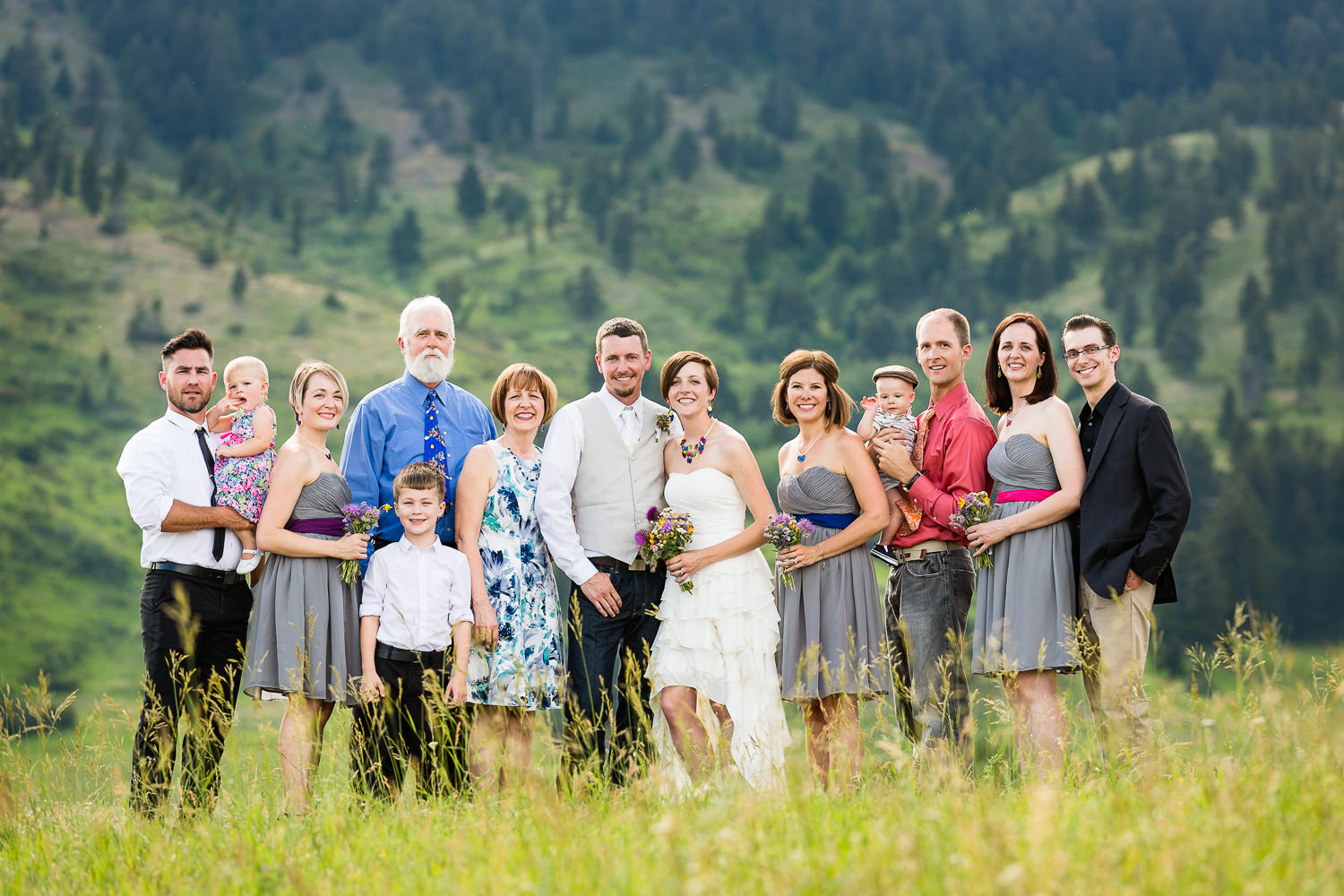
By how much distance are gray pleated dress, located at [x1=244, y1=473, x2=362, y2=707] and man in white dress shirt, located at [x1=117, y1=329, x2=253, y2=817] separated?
0.16m

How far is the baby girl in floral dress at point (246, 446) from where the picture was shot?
6.43 m

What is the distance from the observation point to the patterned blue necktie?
671 centimetres

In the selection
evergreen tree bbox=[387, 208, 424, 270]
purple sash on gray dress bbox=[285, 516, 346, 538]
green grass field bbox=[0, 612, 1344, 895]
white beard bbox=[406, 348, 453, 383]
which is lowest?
green grass field bbox=[0, 612, 1344, 895]

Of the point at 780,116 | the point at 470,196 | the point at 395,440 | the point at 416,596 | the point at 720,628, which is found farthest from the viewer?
the point at 780,116

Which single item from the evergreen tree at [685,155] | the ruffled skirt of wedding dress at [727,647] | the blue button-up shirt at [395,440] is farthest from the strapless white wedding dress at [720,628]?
the evergreen tree at [685,155]

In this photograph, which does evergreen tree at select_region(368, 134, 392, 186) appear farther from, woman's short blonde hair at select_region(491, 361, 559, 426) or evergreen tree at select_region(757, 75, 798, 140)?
woman's short blonde hair at select_region(491, 361, 559, 426)

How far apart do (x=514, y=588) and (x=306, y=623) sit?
1087 millimetres

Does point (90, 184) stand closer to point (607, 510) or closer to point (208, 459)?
point (208, 459)

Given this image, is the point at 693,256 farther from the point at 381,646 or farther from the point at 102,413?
the point at 381,646

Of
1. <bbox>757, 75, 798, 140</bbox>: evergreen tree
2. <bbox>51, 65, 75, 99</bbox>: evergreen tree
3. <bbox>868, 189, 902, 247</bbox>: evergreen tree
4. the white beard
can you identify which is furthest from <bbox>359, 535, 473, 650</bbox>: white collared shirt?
<bbox>757, 75, 798, 140</bbox>: evergreen tree

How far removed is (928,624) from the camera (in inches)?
247

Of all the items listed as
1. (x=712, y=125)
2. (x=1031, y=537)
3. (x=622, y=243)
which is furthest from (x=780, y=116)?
(x=1031, y=537)

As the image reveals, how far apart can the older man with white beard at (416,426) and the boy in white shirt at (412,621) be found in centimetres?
27

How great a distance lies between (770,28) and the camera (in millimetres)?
198250
